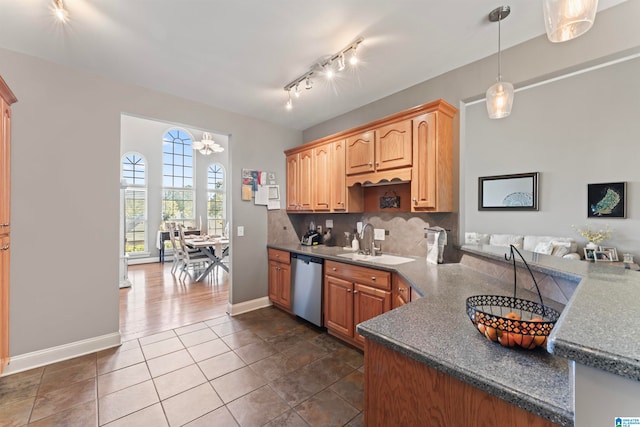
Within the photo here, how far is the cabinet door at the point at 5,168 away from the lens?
74.2 inches

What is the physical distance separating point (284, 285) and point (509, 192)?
4103 mm

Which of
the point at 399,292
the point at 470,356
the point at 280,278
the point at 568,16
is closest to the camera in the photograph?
the point at 470,356

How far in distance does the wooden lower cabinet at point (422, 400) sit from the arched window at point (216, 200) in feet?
25.7

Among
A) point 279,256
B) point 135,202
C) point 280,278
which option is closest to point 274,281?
point 280,278

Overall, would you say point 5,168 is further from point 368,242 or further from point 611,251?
point 611,251

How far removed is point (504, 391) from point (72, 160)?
3.36 m

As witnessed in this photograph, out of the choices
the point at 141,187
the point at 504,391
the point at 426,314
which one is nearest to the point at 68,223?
the point at 426,314

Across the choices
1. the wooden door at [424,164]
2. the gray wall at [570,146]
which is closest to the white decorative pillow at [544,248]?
the gray wall at [570,146]

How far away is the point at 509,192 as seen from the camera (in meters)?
4.44

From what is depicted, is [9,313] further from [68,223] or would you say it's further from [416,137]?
[416,137]

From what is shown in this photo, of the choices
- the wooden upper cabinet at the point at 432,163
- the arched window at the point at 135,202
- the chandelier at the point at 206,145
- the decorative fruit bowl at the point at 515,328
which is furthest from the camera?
the arched window at the point at 135,202

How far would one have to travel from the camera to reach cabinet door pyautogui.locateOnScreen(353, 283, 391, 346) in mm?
2219

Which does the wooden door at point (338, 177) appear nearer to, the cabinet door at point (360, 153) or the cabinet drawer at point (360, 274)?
the cabinet door at point (360, 153)

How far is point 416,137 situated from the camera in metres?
2.33
